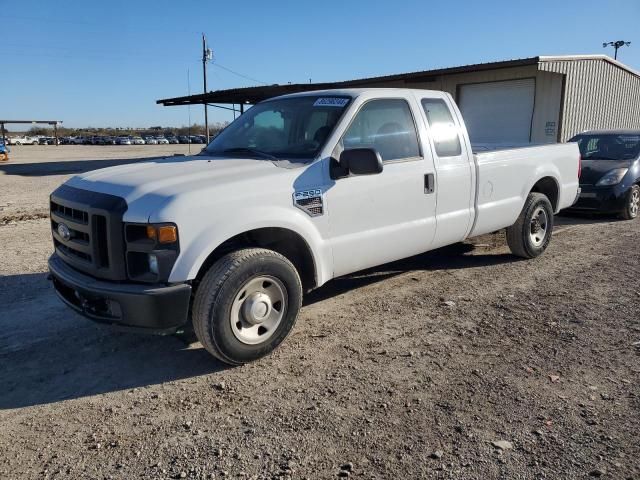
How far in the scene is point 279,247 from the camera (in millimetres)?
4242

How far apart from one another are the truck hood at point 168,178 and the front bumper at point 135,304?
476 millimetres

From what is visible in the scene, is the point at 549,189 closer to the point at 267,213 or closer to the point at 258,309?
the point at 267,213

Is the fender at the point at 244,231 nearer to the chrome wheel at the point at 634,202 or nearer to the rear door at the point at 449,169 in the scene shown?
the rear door at the point at 449,169

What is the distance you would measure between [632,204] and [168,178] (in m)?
8.80

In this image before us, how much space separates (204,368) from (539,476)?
90.5 inches

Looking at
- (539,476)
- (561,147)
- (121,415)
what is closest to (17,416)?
(121,415)

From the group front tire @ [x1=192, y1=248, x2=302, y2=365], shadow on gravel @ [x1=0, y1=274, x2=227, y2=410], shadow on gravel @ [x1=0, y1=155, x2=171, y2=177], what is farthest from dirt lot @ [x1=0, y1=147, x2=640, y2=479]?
shadow on gravel @ [x1=0, y1=155, x2=171, y2=177]

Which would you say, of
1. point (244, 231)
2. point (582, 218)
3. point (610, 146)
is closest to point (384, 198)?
point (244, 231)

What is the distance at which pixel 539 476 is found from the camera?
2611mm

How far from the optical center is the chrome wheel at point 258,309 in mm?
3718

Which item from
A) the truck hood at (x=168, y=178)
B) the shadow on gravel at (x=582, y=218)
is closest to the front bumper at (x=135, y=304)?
the truck hood at (x=168, y=178)

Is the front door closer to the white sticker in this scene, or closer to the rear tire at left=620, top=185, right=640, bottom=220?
the white sticker

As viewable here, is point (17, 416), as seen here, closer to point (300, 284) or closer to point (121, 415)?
point (121, 415)

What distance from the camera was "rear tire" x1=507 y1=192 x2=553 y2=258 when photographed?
6.38 metres
